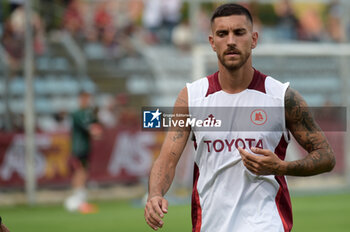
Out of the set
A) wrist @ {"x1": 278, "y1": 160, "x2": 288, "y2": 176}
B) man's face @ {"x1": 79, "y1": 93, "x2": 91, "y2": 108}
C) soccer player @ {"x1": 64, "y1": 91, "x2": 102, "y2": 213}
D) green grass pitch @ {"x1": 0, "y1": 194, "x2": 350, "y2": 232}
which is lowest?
green grass pitch @ {"x1": 0, "y1": 194, "x2": 350, "y2": 232}

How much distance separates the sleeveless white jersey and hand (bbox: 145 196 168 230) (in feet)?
1.35

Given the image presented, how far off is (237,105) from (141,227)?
663 centimetres

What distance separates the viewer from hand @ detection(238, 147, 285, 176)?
3.87 meters

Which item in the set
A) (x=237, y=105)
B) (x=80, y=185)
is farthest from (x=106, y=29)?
(x=237, y=105)

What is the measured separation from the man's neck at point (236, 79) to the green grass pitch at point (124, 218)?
242 inches

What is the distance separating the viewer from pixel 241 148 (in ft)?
13.5

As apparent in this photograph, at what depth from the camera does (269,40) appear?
1934 centimetres

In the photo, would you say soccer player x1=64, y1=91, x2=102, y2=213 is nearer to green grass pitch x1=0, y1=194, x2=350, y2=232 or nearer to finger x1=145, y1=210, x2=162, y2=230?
green grass pitch x1=0, y1=194, x2=350, y2=232

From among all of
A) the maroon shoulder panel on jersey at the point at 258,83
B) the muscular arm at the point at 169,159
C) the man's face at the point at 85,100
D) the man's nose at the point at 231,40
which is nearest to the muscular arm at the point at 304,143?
the maroon shoulder panel on jersey at the point at 258,83

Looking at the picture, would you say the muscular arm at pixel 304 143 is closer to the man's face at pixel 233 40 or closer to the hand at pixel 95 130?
the man's face at pixel 233 40

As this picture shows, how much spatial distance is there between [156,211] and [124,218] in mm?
8310

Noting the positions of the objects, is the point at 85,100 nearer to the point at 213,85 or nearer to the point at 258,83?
the point at 213,85

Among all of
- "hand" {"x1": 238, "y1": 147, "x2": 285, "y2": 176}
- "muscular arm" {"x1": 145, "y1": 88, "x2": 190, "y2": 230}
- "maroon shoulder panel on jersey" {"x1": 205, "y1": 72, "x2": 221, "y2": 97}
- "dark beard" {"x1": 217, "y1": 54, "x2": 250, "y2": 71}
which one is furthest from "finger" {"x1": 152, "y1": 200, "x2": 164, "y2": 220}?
"dark beard" {"x1": 217, "y1": 54, "x2": 250, "y2": 71}

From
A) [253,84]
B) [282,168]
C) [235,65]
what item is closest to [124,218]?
[253,84]
